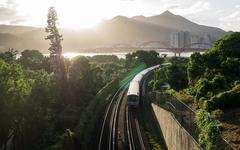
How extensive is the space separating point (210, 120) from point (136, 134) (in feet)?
74.8

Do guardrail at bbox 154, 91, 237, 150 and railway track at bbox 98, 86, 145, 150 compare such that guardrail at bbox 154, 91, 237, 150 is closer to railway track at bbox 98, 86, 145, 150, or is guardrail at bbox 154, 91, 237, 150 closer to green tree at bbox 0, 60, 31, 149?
railway track at bbox 98, 86, 145, 150

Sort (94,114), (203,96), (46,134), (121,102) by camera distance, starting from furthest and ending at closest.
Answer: (121,102) → (94,114) → (46,134) → (203,96)

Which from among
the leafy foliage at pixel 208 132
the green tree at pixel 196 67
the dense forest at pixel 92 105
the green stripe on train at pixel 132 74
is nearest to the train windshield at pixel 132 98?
the dense forest at pixel 92 105

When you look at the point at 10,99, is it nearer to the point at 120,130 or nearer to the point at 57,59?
the point at 120,130

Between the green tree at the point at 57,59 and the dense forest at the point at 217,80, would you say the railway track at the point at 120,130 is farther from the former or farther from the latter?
the green tree at the point at 57,59

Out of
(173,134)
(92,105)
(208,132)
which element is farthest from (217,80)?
(92,105)

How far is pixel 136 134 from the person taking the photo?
4891 centimetres

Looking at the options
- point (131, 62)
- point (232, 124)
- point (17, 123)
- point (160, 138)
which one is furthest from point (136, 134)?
point (131, 62)

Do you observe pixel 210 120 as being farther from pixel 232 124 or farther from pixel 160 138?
pixel 160 138

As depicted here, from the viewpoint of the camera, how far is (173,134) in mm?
37156

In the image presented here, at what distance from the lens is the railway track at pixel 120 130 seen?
4391 centimetres

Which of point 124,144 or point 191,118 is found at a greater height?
point 191,118

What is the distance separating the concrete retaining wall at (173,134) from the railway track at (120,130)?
133 inches

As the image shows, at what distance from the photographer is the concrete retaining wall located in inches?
1145
